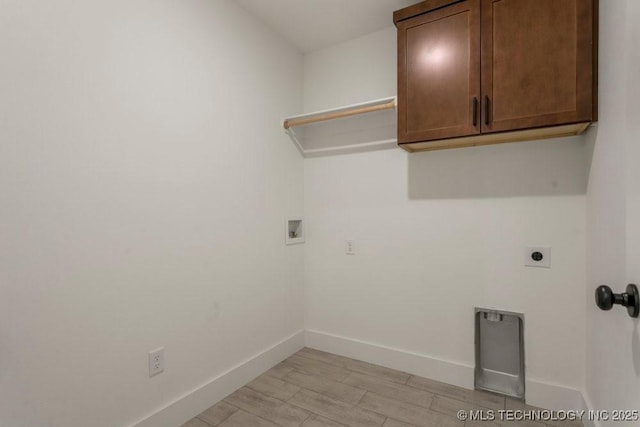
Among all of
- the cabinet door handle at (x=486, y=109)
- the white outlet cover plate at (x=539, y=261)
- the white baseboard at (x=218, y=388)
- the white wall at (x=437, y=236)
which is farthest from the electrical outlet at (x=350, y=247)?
the cabinet door handle at (x=486, y=109)

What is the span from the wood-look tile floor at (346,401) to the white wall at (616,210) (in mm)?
648

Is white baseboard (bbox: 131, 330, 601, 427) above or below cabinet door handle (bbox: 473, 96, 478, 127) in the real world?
below

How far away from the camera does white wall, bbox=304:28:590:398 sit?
1.81 meters

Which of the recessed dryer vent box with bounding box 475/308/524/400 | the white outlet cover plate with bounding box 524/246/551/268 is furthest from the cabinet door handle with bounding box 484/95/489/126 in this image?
the recessed dryer vent box with bounding box 475/308/524/400

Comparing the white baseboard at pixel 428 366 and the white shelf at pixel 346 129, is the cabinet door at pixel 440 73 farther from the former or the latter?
the white baseboard at pixel 428 366

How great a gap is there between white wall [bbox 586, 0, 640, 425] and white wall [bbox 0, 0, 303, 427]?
192cm

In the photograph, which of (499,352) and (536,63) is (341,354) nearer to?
(499,352)

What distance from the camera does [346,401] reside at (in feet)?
6.35

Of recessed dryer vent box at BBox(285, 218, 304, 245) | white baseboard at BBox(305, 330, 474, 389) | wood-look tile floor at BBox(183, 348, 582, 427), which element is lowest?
wood-look tile floor at BBox(183, 348, 582, 427)

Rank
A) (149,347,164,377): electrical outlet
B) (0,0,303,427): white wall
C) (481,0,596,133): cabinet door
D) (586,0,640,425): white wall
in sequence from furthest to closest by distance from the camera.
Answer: (149,347,164,377): electrical outlet
(481,0,596,133): cabinet door
(0,0,303,427): white wall
(586,0,640,425): white wall

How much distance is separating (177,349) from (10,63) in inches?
58.3

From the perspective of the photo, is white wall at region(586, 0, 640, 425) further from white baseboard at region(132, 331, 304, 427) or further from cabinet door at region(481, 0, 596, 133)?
white baseboard at region(132, 331, 304, 427)

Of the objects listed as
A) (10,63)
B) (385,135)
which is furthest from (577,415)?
(10,63)

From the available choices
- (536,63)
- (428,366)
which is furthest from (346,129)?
(428,366)
